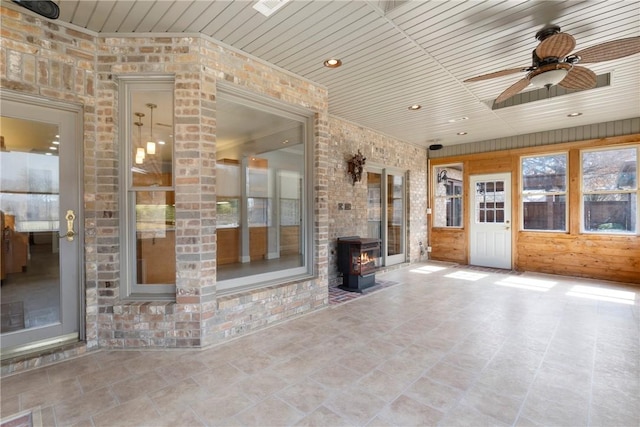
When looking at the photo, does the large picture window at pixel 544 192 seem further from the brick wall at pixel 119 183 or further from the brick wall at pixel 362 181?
the brick wall at pixel 119 183

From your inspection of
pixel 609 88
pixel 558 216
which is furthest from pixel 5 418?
pixel 558 216

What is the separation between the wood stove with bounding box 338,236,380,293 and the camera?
5.03 metres

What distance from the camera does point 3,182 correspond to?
8.50 feet

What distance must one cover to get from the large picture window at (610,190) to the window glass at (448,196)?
2435 mm

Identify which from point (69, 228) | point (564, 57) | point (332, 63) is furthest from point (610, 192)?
point (69, 228)

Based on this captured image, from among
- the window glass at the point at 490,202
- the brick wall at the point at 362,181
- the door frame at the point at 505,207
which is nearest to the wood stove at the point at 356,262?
the brick wall at the point at 362,181

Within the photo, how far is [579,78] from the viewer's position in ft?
10.0

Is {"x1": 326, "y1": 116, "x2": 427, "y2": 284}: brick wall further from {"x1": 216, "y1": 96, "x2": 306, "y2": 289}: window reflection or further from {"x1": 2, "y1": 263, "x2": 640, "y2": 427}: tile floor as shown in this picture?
{"x1": 2, "y1": 263, "x2": 640, "y2": 427}: tile floor

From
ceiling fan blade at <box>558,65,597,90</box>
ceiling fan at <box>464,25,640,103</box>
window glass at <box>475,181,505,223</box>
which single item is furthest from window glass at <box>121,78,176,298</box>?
window glass at <box>475,181,505,223</box>

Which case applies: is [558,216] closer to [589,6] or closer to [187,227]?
[589,6]

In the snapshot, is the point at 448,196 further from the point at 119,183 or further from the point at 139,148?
the point at 119,183

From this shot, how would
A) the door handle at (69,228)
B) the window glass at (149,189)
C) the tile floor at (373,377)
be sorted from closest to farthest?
the tile floor at (373,377)
the door handle at (69,228)
the window glass at (149,189)

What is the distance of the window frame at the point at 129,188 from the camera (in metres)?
2.98

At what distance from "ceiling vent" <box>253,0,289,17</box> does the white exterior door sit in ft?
21.1
